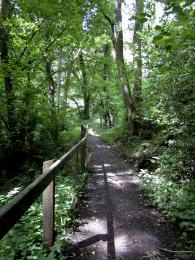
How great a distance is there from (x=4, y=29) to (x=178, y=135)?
7.83m

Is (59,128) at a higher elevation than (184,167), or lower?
higher

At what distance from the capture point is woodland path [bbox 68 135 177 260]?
147 inches

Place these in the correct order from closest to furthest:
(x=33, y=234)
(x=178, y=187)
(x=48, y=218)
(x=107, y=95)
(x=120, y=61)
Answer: (x=48, y=218)
(x=33, y=234)
(x=178, y=187)
(x=120, y=61)
(x=107, y=95)

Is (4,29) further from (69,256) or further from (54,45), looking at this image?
(69,256)

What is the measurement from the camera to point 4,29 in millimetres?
10375

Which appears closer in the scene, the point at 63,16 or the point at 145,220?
the point at 145,220

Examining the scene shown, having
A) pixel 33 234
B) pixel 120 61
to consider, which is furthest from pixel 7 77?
pixel 33 234

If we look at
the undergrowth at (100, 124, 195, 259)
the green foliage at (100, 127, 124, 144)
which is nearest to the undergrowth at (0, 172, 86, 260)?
the undergrowth at (100, 124, 195, 259)

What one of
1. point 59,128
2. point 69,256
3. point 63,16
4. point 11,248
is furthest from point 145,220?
point 63,16

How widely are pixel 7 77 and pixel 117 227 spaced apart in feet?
24.9

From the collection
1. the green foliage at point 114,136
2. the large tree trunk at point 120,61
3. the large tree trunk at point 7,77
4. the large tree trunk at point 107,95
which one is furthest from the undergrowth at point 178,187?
the large tree trunk at point 107,95

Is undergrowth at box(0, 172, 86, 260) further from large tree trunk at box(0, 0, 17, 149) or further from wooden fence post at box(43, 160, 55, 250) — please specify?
large tree trunk at box(0, 0, 17, 149)

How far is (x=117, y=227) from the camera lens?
4.53m

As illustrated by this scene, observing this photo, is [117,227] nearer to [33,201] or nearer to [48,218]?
[48,218]
